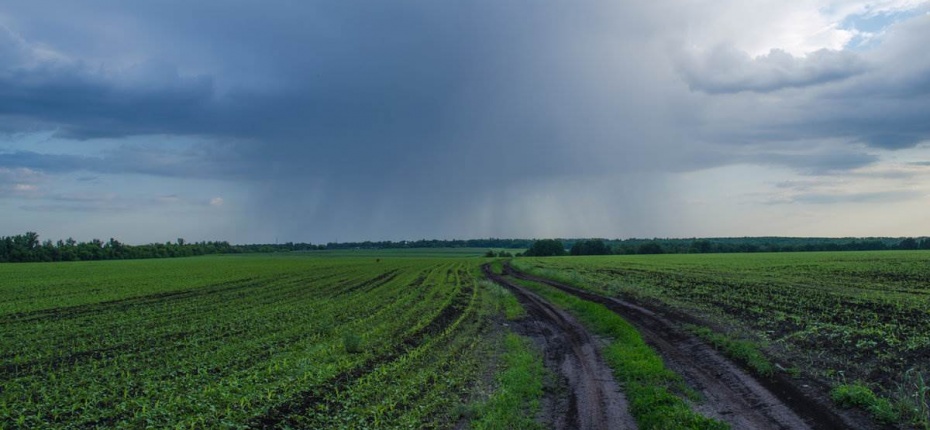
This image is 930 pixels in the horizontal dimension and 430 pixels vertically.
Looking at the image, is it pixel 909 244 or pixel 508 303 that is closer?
pixel 508 303

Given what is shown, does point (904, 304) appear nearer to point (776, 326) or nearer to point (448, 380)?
point (776, 326)

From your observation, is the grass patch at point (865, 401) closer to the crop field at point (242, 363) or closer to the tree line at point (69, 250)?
the crop field at point (242, 363)

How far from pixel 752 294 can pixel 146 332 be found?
31682mm

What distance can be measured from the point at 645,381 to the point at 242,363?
11.0 meters

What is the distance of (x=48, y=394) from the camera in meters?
12.3

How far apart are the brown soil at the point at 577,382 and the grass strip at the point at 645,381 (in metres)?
0.29

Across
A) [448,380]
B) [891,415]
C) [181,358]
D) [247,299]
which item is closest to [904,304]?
[891,415]

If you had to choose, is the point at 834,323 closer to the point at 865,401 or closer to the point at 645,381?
the point at 865,401

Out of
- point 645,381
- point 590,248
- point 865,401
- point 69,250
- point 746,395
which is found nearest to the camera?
point 865,401

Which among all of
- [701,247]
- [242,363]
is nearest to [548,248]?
[701,247]

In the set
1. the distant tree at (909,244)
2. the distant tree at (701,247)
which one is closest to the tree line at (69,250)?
the distant tree at (701,247)

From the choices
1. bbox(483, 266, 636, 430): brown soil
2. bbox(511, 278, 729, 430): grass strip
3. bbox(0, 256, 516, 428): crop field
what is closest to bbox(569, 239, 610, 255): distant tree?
bbox(0, 256, 516, 428): crop field

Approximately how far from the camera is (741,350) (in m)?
15.8

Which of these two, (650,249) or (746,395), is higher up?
(650,249)
